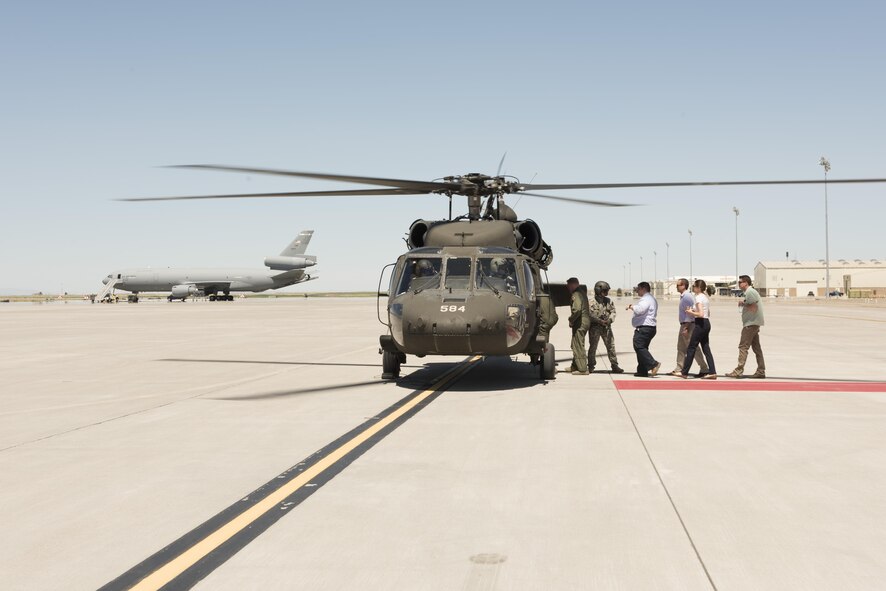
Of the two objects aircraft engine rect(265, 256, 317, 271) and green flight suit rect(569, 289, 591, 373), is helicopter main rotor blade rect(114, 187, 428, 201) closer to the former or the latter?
green flight suit rect(569, 289, 591, 373)

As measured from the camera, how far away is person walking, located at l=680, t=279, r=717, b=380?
12.5m

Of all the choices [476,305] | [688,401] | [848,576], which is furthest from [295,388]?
[848,576]

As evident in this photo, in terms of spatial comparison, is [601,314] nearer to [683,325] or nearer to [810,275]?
[683,325]

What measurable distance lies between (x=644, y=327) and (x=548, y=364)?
6.13ft

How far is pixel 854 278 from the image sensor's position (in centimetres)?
14162

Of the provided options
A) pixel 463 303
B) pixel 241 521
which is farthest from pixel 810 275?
pixel 241 521

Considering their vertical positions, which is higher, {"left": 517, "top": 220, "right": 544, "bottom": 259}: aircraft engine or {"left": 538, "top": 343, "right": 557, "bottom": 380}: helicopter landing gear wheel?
{"left": 517, "top": 220, "right": 544, "bottom": 259}: aircraft engine

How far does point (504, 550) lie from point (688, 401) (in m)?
6.82

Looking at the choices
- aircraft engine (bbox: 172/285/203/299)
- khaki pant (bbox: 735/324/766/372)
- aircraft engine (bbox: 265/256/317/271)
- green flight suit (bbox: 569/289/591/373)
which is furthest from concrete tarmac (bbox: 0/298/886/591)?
aircraft engine (bbox: 265/256/317/271)

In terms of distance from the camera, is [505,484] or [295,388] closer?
[505,484]

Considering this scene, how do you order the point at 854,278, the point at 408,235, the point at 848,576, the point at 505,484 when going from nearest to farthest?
the point at 848,576 → the point at 505,484 → the point at 408,235 → the point at 854,278

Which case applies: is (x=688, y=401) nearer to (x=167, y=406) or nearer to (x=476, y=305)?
(x=476, y=305)

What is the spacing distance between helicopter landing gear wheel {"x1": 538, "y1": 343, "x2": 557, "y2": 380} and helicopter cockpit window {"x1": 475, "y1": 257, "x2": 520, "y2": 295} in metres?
1.41

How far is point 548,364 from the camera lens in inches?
499
